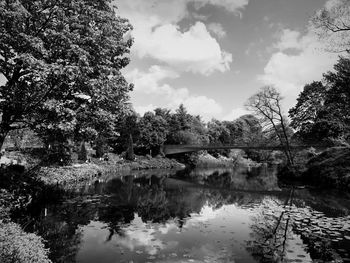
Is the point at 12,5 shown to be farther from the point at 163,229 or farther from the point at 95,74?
the point at 163,229

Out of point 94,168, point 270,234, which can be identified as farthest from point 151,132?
point 270,234

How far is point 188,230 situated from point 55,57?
1090 cm

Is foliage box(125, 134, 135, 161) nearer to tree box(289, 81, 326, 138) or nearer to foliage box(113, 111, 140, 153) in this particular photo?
foliage box(113, 111, 140, 153)

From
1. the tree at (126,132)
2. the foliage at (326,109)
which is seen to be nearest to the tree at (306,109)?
the foliage at (326,109)

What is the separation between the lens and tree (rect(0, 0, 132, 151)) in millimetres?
12148

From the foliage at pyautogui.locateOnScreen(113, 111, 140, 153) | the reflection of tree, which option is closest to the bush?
the reflection of tree

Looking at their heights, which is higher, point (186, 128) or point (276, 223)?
point (186, 128)

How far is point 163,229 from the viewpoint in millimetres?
14266

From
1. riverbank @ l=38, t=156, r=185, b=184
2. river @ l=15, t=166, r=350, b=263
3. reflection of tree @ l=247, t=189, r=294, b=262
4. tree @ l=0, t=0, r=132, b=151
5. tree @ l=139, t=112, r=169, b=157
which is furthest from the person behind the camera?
tree @ l=139, t=112, r=169, b=157

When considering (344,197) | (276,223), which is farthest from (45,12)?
(344,197)

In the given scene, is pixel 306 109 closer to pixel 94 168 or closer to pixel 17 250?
pixel 94 168

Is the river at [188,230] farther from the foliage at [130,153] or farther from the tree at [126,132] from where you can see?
the tree at [126,132]

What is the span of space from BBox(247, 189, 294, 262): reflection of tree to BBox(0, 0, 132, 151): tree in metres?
9.75

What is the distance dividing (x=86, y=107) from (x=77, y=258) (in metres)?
7.35
